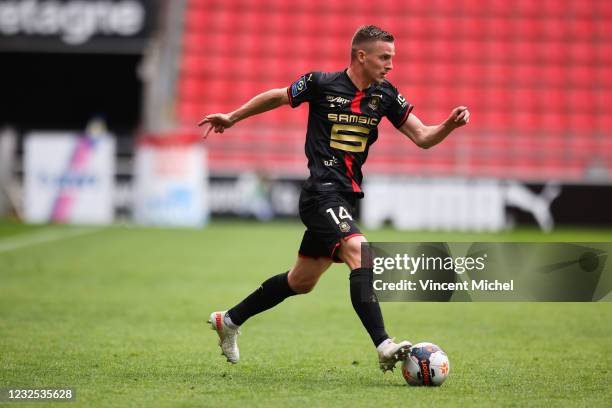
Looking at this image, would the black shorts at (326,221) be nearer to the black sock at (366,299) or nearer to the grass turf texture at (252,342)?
the black sock at (366,299)

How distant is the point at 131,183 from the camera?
2383 cm

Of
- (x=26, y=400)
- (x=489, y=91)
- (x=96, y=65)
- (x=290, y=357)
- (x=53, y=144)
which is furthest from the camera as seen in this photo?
(x=96, y=65)

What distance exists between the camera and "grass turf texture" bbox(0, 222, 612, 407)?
5.85 metres

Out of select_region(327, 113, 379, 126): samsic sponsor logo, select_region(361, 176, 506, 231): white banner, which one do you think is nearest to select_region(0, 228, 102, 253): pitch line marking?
select_region(361, 176, 506, 231): white banner

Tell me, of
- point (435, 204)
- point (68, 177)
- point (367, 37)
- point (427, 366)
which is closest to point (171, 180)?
point (68, 177)

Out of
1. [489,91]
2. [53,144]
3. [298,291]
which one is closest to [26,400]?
[298,291]

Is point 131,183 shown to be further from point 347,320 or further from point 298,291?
point 298,291

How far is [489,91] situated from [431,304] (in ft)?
57.8

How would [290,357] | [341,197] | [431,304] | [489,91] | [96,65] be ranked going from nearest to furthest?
[341,197]
[290,357]
[431,304]
[489,91]
[96,65]

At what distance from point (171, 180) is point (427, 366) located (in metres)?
16.5

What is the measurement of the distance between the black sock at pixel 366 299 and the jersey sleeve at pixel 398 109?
3.77ft

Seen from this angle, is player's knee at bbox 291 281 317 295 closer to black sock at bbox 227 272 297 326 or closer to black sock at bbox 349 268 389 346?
black sock at bbox 227 272 297 326

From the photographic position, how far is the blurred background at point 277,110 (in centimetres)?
2220

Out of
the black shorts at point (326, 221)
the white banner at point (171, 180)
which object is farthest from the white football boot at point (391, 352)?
the white banner at point (171, 180)
